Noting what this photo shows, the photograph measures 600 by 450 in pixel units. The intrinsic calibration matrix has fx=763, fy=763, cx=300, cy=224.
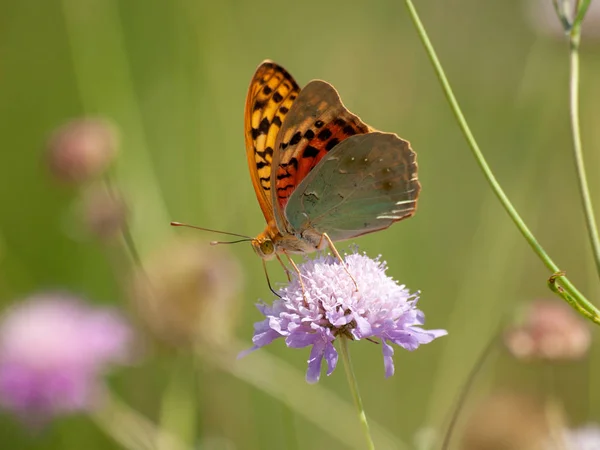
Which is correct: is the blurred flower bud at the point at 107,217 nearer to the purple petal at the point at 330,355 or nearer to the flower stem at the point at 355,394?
the purple petal at the point at 330,355

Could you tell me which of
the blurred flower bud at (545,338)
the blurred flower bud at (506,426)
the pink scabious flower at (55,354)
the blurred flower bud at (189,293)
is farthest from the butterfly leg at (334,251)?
the pink scabious flower at (55,354)

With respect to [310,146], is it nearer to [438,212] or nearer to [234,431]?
[234,431]

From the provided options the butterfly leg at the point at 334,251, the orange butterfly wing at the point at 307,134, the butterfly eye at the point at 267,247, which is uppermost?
the orange butterfly wing at the point at 307,134

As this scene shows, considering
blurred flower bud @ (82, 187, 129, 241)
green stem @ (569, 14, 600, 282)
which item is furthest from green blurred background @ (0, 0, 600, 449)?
green stem @ (569, 14, 600, 282)

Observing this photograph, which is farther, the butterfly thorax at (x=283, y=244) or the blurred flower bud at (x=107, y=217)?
the blurred flower bud at (x=107, y=217)

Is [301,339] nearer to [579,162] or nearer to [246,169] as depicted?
[579,162]
